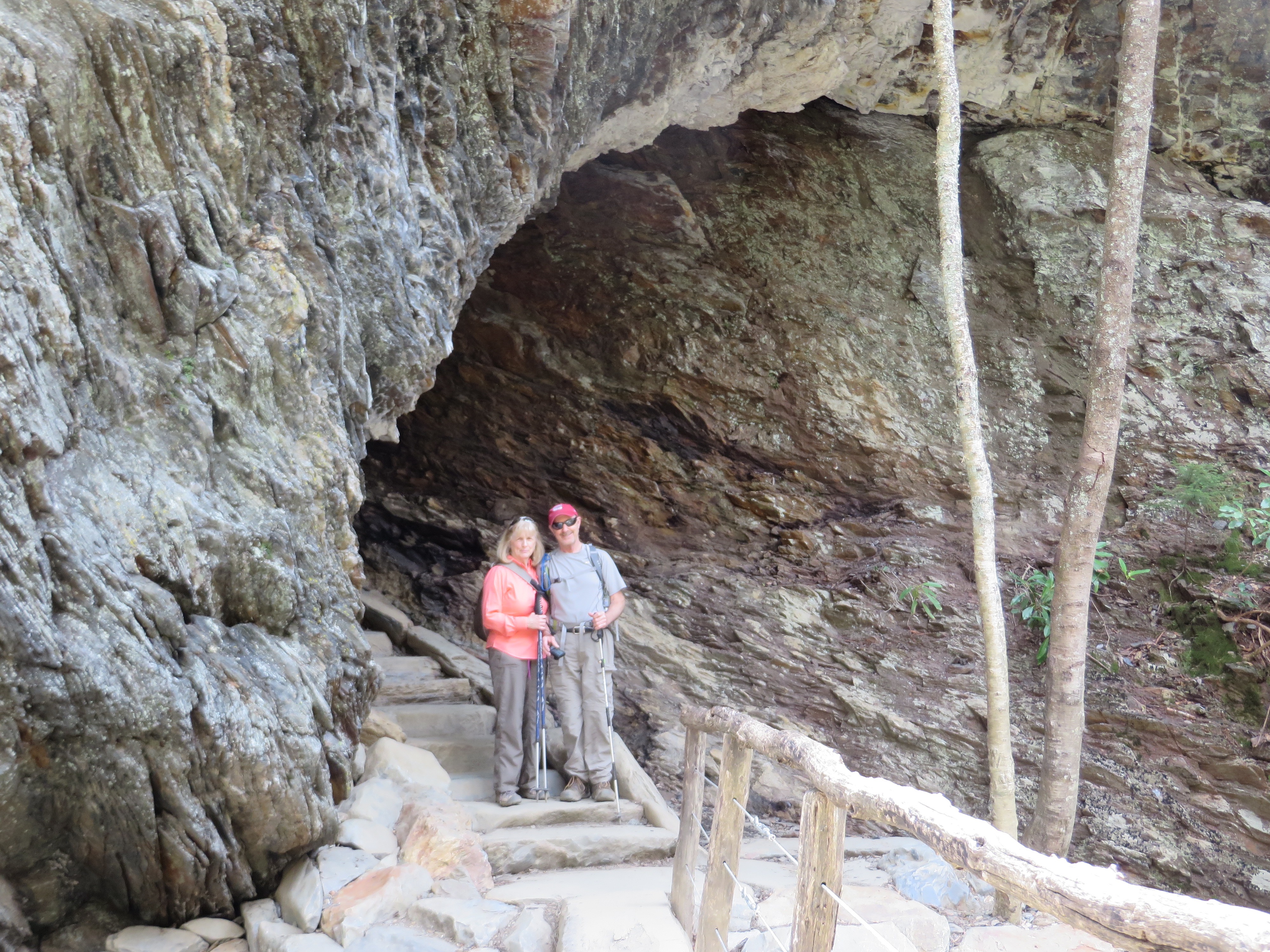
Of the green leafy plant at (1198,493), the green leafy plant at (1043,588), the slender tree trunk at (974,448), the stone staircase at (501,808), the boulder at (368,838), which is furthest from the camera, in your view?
the green leafy plant at (1198,493)

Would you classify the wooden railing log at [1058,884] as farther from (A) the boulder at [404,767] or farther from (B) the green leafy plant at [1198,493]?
(B) the green leafy plant at [1198,493]

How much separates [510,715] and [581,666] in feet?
1.64

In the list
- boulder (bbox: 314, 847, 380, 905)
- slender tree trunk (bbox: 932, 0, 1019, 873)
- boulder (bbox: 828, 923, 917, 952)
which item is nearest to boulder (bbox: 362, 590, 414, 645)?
boulder (bbox: 314, 847, 380, 905)

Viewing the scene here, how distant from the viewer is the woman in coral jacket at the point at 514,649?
4883 millimetres

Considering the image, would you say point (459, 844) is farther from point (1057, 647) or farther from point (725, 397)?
point (725, 397)

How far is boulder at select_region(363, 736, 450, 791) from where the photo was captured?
15.1 ft

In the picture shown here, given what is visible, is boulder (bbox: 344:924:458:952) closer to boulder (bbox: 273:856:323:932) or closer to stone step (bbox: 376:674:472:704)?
boulder (bbox: 273:856:323:932)

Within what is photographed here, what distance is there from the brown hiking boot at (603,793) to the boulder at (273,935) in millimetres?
1927

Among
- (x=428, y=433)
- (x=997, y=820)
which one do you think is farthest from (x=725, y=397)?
(x=997, y=820)

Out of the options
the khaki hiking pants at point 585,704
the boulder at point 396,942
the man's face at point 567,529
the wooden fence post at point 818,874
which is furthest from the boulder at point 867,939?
the man's face at point 567,529

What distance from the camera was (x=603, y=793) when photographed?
16.2 feet

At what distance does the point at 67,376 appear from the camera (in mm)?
2938

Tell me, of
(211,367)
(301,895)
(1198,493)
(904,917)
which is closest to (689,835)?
(904,917)

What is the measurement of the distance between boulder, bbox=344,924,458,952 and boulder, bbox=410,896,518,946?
0.06 metres
